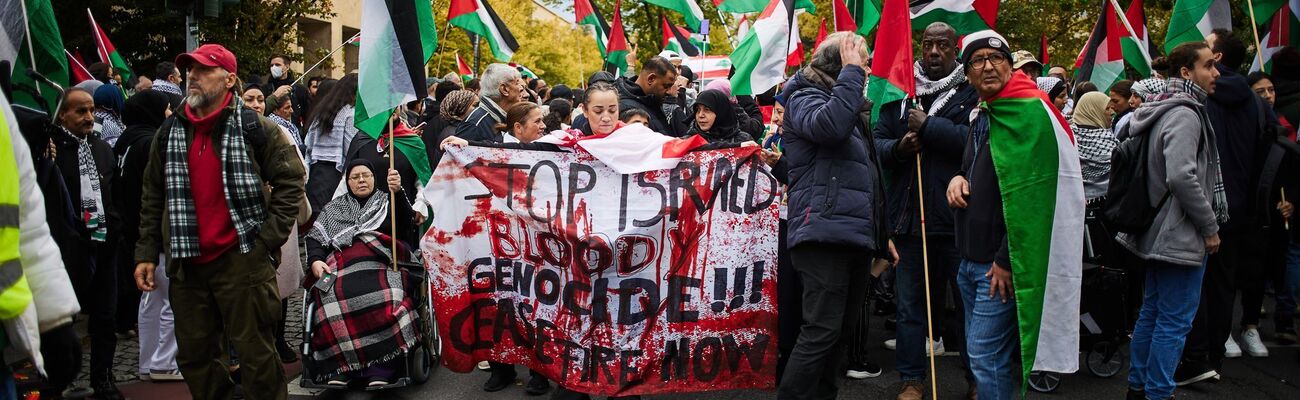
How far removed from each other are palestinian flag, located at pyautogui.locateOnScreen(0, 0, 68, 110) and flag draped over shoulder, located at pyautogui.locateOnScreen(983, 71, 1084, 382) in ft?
14.0

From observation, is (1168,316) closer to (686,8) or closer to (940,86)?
(940,86)

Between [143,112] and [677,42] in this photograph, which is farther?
[677,42]

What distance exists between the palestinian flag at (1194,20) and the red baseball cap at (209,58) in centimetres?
652

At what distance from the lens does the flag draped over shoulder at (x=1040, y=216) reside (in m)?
4.29

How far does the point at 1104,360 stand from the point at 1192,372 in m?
0.47

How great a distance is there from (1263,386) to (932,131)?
280 cm

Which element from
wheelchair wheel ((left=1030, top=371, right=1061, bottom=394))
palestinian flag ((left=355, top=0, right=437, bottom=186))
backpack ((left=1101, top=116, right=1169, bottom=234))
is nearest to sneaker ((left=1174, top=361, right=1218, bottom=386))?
wheelchair wheel ((left=1030, top=371, right=1061, bottom=394))

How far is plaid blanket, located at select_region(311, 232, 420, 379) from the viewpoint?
5.73 meters

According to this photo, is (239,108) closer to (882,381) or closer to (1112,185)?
(882,381)

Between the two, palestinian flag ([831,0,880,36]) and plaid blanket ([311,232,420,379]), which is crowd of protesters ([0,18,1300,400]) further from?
palestinian flag ([831,0,880,36])

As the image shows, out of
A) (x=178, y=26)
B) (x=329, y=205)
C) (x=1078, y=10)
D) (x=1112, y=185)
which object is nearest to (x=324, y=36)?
(x=178, y=26)

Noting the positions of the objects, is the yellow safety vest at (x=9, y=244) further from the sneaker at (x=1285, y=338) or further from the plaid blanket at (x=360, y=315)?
the sneaker at (x=1285, y=338)

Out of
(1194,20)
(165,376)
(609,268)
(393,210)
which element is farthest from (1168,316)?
(165,376)

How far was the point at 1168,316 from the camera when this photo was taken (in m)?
5.26
